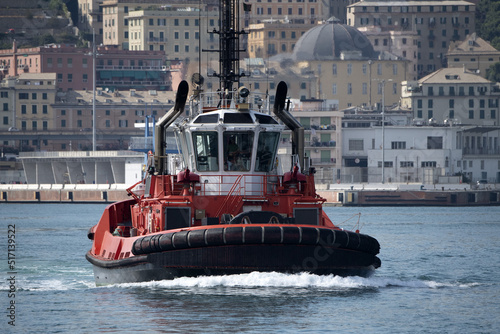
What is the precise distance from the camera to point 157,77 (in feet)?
633

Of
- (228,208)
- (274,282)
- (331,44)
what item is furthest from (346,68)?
(274,282)

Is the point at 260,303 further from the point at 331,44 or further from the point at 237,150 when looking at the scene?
the point at 331,44

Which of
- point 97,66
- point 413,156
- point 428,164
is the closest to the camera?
point 428,164

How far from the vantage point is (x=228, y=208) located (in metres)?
34.3

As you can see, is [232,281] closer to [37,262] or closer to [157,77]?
[37,262]

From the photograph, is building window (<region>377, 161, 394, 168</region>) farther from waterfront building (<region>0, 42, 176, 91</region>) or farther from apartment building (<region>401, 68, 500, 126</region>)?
waterfront building (<region>0, 42, 176, 91</region>)

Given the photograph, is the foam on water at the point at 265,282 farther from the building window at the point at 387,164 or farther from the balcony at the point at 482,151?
the balcony at the point at 482,151

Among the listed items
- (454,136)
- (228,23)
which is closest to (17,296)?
(228,23)

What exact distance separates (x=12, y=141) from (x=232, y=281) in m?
133

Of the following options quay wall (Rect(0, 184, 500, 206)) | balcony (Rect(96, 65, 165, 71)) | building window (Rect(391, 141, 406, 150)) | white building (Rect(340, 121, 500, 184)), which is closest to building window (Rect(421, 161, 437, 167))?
white building (Rect(340, 121, 500, 184))

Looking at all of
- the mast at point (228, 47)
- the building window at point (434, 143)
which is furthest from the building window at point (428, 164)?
the mast at point (228, 47)

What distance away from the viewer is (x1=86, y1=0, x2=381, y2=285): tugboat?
106ft

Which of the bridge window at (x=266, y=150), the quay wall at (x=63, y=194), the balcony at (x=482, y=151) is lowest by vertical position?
the quay wall at (x=63, y=194)

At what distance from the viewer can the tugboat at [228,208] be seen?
1268 inches
